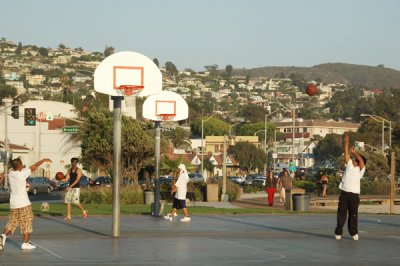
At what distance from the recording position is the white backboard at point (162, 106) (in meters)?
30.3

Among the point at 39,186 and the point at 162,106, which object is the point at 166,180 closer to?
the point at 39,186

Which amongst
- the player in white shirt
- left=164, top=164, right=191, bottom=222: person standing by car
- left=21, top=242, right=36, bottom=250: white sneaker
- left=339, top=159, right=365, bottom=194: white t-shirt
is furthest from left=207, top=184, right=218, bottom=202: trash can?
left=21, top=242, right=36, bottom=250: white sneaker

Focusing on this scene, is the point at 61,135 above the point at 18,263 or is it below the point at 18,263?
above

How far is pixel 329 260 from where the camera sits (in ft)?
52.5

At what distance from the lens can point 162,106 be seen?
3055 cm

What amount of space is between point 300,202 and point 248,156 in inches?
3765

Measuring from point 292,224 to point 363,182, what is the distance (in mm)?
35209

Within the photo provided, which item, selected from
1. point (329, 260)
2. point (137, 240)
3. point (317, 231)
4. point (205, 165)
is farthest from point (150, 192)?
point (205, 165)

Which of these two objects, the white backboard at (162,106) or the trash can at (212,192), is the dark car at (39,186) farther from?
the white backboard at (162,106)

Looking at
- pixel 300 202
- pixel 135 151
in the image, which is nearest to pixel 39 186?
pixel 135 151

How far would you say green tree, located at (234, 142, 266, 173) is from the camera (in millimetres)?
129625

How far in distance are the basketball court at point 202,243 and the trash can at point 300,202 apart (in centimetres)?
776

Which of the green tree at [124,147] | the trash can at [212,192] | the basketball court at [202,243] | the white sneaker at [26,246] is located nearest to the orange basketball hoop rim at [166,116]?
the basketball court at [202,243]

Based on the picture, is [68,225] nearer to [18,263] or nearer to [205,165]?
[18,263]
